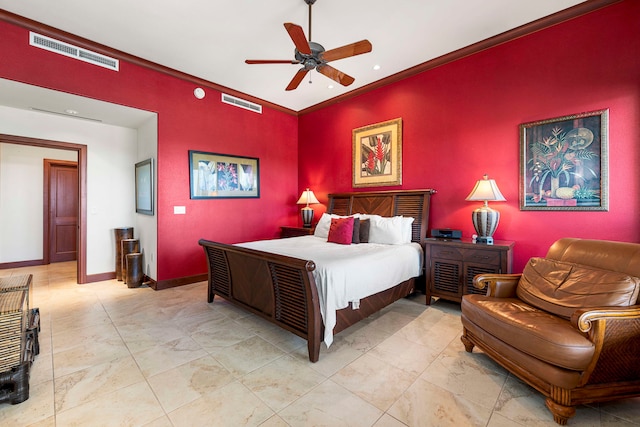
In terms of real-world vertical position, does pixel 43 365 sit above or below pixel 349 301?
below

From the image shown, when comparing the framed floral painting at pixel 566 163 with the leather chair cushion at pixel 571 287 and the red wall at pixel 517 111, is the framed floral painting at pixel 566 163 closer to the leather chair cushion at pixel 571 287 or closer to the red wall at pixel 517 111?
the red wall at pixel 517 111

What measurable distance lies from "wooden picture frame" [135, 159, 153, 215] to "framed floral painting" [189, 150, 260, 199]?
1.93 ft

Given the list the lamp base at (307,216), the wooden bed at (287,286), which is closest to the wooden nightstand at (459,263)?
the wooden bed at (287,286)

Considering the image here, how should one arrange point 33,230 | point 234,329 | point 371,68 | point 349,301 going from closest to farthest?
point 349,301 < point 234,329 < point 371,68 < point 33,230

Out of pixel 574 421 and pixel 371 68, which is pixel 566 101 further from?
pixel 574 421

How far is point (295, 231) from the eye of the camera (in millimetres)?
5281

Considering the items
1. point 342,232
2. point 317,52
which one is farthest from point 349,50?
point 342,232

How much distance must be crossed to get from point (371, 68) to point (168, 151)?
336 centimetres

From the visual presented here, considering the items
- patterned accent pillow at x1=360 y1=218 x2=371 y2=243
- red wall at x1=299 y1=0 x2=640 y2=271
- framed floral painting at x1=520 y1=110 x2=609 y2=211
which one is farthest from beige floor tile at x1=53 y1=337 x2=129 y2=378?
framed floral painting at x1=520 y1=110 x2=609 y2=211

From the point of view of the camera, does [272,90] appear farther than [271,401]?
Yes

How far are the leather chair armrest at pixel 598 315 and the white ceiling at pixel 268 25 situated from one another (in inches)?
116

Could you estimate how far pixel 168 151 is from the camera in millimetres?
4223

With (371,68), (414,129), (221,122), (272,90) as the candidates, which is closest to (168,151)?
(221,122)

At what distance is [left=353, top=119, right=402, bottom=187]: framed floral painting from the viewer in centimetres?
439
